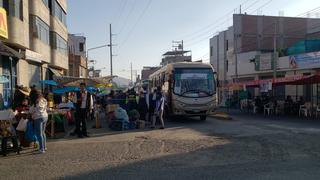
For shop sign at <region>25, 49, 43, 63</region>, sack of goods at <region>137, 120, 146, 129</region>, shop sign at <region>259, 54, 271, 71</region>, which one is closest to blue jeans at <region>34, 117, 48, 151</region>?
sack of goods at <region>137, 120, 146, 129</region>

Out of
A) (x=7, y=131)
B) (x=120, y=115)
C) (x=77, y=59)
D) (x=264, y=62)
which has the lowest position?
(x=120, y=115)

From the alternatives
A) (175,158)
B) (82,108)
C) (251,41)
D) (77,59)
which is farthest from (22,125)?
(77,59)

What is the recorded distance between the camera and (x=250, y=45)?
198ft

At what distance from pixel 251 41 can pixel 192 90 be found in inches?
1521

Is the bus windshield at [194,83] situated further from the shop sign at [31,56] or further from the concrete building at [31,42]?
the shop sign at [31,56]

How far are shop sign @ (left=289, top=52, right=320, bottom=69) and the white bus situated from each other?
17012mm

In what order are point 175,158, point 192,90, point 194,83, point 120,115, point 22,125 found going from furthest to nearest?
point 194,83
point 192,90
point 120,115
point 22,125
point 175,158

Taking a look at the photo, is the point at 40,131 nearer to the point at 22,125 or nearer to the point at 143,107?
the point at 22,125

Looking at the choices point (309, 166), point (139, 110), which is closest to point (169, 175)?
point (309, 166)

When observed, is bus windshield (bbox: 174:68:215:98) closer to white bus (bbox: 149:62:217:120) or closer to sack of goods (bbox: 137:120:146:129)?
white bus (bbox: 149:62:217:120)

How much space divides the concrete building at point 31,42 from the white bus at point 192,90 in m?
8.17

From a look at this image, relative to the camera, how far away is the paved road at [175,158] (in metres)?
9.59

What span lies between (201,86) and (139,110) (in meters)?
3.63

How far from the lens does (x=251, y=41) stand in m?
60.6
